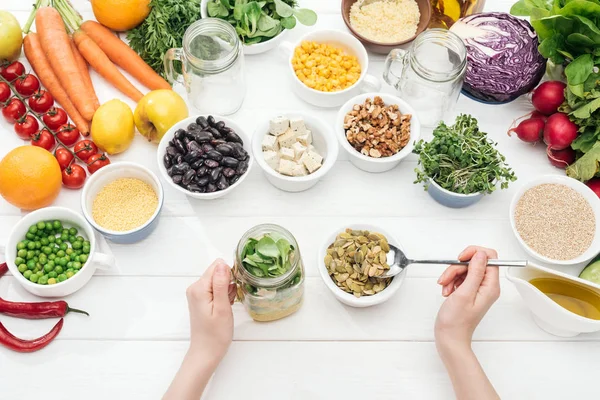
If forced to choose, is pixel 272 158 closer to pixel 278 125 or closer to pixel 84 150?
pixel 278 125

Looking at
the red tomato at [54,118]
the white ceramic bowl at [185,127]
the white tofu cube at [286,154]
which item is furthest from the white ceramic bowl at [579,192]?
the red tomato at [54,118]

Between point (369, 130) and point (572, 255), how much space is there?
23.8 inches

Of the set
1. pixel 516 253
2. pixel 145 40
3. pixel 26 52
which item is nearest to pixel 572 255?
pixel 516 253

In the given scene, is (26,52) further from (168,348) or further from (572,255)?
(572,255)

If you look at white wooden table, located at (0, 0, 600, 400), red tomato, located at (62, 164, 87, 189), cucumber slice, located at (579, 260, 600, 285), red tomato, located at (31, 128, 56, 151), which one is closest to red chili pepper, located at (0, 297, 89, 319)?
white wooden table, located at (0, 0, 600, 400)

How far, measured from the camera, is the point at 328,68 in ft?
5.86

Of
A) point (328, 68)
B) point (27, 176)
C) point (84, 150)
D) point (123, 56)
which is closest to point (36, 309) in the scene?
point (27, 176)

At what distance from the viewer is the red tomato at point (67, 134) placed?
1.67 metres

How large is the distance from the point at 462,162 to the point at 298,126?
1.44 feet

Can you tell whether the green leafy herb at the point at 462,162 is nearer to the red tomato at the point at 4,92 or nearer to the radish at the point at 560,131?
the radish at the point at 560,131

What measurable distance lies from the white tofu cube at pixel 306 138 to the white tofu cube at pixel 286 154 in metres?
0.05

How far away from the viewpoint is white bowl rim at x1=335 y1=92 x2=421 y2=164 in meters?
1.63

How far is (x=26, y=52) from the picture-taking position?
5.92 ft

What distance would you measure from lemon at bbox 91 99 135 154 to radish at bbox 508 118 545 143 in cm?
108
